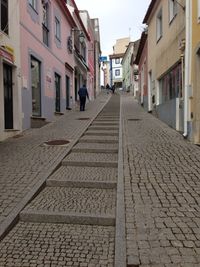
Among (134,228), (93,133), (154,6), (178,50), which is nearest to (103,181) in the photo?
(134,228)

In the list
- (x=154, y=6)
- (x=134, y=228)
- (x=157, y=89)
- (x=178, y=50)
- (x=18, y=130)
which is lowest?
(x=134, y=228)

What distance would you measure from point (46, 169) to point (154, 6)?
12622 millimetres

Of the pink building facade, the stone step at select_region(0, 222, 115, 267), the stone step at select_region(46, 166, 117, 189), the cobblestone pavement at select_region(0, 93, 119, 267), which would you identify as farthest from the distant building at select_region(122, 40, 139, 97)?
the stone step at select_region(0, 222, 115, 267)

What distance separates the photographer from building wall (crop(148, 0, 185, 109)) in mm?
12399

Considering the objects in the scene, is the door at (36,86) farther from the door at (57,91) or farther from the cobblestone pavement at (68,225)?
the cobblestone pavement at (68,225)

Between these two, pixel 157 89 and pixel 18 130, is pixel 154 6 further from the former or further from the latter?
pixel 18 130

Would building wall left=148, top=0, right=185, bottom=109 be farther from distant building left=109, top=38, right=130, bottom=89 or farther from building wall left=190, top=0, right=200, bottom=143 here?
distant building left=109, top=38, right=130, bottom=89

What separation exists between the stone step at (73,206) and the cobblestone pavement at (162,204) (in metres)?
0.34

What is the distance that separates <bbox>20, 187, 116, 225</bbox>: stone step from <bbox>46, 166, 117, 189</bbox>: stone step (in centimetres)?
13

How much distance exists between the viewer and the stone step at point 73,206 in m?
5.17

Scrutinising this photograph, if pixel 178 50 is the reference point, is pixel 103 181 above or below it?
below

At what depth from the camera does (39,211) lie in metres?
5.35

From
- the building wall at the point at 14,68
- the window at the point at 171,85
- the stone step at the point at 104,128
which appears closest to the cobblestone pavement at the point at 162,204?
the window at the point at 171,85

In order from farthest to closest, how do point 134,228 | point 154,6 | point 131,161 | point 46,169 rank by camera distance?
1. point 154,6
2. point 131,161
3. point 46,169
4. point 134,228
